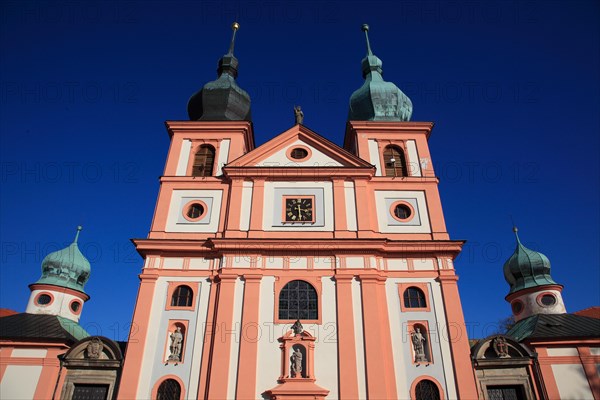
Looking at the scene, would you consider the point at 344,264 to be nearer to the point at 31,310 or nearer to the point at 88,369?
the point at 88,369

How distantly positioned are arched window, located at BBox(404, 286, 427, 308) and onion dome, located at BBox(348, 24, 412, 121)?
34.6ft

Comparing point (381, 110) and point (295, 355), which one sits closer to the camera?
point (295, 355)

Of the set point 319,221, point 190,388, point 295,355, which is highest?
point 319,221

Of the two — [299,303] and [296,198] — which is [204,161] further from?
[299,303]

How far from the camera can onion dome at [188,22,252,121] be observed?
84.0 ft

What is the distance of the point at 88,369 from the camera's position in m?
17.8

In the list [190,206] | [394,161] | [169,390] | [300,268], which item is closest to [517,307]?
[394,161]

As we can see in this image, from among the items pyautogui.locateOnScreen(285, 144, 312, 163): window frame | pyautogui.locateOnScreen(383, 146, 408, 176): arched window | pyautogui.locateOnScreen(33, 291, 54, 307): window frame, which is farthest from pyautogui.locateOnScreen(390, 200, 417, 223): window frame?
pyautogui.locateOnScreen(33, 291, 54, 307): window frame

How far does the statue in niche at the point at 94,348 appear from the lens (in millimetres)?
18016

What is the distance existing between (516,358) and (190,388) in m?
12.8

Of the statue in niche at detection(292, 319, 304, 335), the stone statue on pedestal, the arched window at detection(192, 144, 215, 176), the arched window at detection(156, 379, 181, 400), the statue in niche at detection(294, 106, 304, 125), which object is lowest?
the arched window at detection(156, 379, 181, 400)

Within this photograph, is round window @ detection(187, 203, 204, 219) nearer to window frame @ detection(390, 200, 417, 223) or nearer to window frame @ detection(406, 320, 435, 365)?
window frame @ detection(390, 200, 417, 223)

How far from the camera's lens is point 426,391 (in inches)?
663

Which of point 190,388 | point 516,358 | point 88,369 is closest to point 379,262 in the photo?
point 516,358
